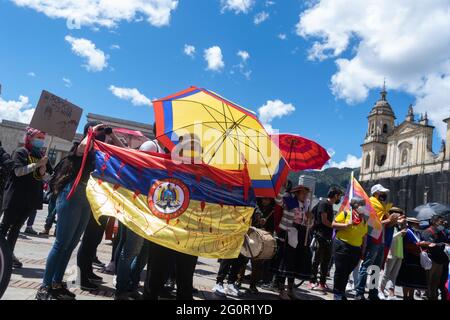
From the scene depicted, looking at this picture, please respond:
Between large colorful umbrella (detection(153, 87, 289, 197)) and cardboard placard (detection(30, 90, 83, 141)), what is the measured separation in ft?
4.44

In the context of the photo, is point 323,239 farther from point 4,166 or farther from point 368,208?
point 4,166

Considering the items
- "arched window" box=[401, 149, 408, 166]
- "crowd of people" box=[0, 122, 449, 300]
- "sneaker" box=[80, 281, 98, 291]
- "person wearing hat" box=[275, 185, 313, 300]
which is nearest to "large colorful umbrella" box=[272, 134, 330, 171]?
"crowd of people" box=[0, 122, 449, 300]

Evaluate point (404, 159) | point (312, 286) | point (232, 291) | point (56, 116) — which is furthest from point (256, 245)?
point (404, 159)

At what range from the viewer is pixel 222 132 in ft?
15.7

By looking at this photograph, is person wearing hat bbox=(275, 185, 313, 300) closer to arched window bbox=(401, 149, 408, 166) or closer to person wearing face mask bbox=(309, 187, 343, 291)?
person wearing face mask bbox=(309, 187, 343, 291)

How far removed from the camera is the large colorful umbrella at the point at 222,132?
461 centimetres

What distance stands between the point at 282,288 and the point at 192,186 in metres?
2.99

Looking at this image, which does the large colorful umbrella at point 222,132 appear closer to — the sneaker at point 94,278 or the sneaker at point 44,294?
the sneaker at point 44,294

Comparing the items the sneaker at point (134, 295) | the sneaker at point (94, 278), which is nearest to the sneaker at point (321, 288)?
the sneaker at point (134, 295)

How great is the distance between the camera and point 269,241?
16.5 ft

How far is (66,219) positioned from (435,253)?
6875 mm

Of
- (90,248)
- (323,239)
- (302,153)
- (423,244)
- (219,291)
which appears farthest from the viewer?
(323,239)

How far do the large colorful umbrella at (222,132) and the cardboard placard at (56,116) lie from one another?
1354mm

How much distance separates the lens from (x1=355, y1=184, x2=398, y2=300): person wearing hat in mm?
6324
